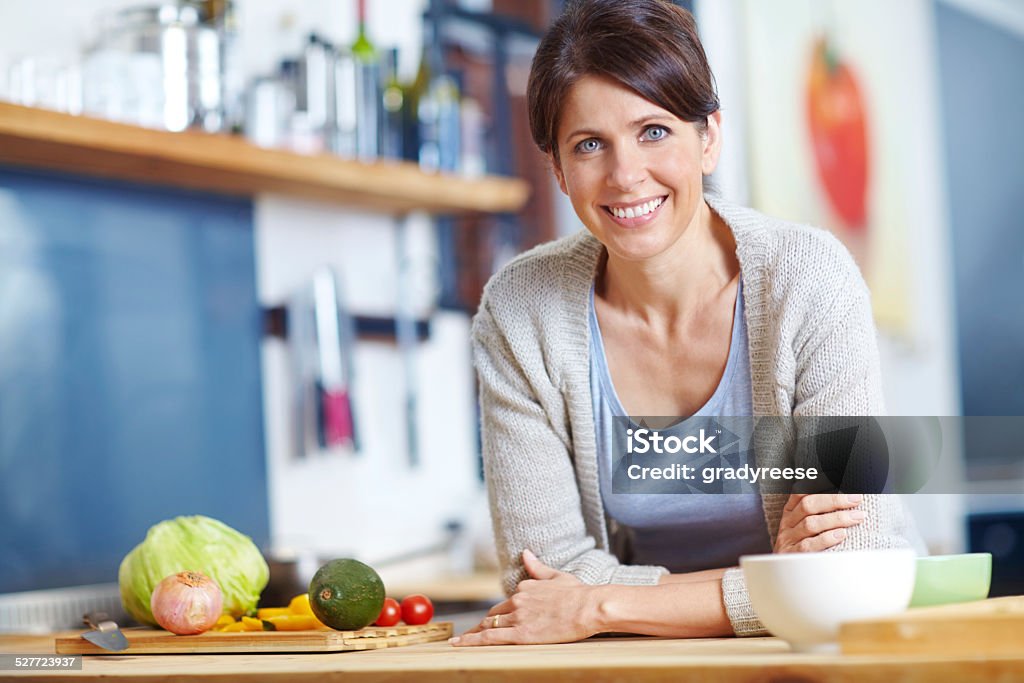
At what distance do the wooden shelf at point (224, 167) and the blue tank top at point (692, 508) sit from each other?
1030mm

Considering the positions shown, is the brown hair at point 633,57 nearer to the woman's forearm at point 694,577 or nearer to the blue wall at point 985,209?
the woman's forearm at point 694,577

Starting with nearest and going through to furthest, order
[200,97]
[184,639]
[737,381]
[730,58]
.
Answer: [184,639] < [737,381] < [200,97] < [730,58]

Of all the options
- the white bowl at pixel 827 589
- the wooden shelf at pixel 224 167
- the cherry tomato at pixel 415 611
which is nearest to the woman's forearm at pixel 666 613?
the cherry tomato at pixel 415 611

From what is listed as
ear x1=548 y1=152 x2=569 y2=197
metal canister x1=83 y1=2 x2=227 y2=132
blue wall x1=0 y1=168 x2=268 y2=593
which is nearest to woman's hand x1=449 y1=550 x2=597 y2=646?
ear x1=548 y1=152 x2=569 y2=197

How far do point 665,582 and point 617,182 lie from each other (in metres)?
0.43

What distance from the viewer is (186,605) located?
55.5 inches

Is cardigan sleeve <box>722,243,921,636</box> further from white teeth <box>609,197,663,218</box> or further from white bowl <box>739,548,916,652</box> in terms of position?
white bowl <box>739,548,916,652</box>

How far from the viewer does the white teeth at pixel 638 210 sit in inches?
56.1

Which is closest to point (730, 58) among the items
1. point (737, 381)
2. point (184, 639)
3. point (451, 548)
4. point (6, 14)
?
point (451, 548)

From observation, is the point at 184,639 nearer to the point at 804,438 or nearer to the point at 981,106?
the point at 804,438

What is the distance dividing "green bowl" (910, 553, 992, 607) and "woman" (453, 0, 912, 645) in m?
0.17

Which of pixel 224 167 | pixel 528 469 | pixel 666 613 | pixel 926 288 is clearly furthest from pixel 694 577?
pixel 926 288

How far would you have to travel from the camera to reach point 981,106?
5.41m

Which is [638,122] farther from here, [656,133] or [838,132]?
[838,132]
